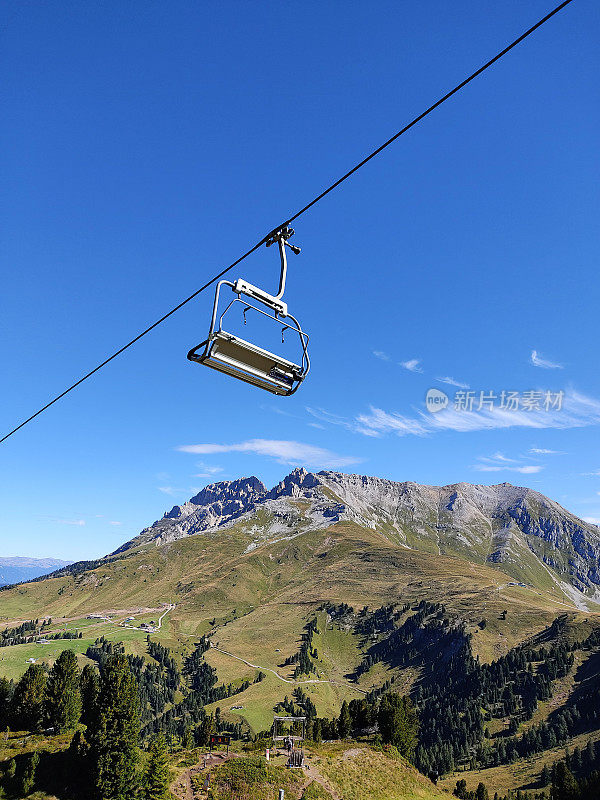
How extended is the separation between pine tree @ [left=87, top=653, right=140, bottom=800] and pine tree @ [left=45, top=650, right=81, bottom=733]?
32803 mm

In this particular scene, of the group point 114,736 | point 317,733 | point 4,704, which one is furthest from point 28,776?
point 317,733

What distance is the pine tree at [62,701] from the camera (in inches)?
3369

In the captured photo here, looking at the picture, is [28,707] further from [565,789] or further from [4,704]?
[565,789]

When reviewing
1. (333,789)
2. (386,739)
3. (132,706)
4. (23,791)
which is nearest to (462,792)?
(386,739)

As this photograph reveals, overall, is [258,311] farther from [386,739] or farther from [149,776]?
[386,739]

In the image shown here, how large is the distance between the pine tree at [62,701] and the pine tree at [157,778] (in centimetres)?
4180

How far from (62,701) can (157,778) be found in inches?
1859

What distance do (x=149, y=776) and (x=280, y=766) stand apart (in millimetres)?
15582

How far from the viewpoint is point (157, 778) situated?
5206 centimetres

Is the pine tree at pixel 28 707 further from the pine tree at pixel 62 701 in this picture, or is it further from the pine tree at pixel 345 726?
the pine tree at pixel 345 726

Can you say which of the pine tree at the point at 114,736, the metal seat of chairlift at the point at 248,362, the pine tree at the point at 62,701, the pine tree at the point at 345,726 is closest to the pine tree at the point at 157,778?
the pine tree at the point at 114,736

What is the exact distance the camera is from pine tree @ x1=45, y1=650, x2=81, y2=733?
8556 cm

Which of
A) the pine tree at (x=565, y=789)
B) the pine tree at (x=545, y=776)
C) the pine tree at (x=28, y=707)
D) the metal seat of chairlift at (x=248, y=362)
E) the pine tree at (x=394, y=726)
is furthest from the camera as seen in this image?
the pine tree at (x=545, y=776)

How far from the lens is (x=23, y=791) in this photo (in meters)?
52.5
